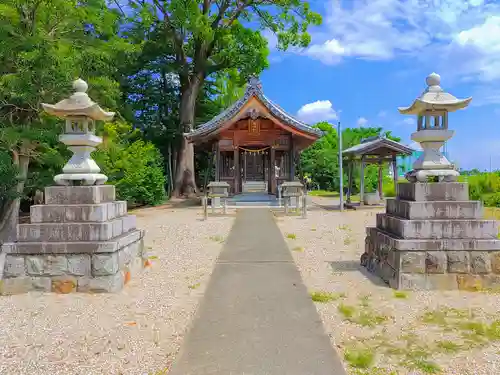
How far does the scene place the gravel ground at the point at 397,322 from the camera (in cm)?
321

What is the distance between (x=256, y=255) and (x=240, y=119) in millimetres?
11909

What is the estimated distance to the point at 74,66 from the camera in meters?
10.3

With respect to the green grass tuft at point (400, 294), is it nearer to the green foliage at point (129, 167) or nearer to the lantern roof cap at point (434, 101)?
the lantern roof cap at point (434, 101)

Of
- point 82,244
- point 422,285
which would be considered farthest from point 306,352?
point 82,244

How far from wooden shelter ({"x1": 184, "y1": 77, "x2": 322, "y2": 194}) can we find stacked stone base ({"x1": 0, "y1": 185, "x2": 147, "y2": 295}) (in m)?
12.1

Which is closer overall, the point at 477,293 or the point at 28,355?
the point at 28,355

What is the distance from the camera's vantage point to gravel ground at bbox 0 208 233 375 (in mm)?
3283

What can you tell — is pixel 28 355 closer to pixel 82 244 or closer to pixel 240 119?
pixel 82 244

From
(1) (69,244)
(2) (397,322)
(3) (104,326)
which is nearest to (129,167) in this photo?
(1) (69,244)

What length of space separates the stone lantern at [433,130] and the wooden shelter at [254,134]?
11.5 meters

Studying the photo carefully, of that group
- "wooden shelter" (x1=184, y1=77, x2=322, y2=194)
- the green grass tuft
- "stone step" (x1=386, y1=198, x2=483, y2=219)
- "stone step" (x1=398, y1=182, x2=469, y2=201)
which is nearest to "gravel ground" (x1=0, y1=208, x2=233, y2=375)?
the green grass tuft

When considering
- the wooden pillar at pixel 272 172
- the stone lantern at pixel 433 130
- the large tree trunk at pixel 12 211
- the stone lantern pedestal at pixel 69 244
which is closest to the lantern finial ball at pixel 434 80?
the stone lantern at pixel 433 130

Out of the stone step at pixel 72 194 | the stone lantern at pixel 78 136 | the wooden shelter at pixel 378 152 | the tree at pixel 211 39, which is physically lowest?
the stone step at pixel 72 194

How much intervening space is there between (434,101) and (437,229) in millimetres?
1911
